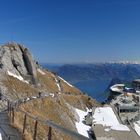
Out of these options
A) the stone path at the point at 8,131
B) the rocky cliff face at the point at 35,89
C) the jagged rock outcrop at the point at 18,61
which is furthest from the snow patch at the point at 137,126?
the stone path at the point at 8,131

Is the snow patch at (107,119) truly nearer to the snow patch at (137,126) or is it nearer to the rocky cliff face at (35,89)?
the rocky cliff face at (35,89)

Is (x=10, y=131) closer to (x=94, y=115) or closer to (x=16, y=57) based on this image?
(x=94, y=115)

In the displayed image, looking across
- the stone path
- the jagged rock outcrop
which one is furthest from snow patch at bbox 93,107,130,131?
the stone path

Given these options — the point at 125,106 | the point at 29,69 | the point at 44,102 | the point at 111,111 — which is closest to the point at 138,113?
the point at 125,106

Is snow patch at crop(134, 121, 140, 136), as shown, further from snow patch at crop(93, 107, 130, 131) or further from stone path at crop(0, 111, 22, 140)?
stone path at crop(0, 111, 22, 140)

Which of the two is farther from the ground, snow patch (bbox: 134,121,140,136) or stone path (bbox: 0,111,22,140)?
stone path (bbox: 0,111,22,140)

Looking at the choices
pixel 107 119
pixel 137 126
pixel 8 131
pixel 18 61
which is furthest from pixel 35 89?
pixel 8 131

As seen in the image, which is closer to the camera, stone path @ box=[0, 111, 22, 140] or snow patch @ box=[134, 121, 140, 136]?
stone path @ box=[0, 111, 22, 140]

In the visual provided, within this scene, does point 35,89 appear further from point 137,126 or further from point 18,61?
point 137,126
